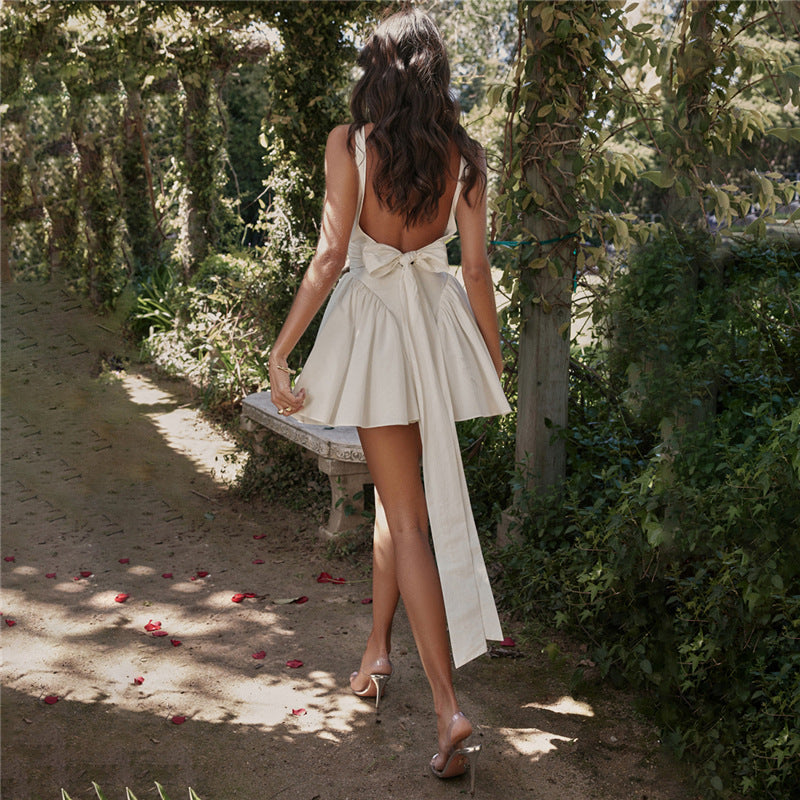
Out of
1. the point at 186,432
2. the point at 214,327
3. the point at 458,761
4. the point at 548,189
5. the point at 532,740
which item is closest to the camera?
the point at 458,761

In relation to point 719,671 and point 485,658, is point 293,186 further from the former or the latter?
point 719,671

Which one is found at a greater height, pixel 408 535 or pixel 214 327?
pixel 214 327

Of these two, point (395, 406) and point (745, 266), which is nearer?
point (395, 406)

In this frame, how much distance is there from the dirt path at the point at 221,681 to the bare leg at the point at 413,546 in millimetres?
308

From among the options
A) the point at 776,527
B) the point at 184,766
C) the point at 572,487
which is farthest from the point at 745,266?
the point at 184,766

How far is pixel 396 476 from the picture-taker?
2.72 metres

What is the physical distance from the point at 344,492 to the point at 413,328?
1925 mm

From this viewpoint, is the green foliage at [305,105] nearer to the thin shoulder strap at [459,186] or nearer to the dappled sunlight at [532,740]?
the thin shoulder strap at [459,186]

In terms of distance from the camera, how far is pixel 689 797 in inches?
97.7

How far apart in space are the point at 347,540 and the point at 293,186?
2.87m

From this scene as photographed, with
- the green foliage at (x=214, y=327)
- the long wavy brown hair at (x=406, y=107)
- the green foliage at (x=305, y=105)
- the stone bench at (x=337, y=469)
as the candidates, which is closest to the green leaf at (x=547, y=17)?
the long wavy brown hair at (x=406, y=107)

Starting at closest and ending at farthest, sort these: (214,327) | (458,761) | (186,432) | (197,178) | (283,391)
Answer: (458,761), (283,391), (186,432), (214,327), (197,178)

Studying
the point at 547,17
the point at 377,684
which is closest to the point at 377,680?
the point at 377,684

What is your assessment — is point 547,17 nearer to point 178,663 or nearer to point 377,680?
point 377,680
